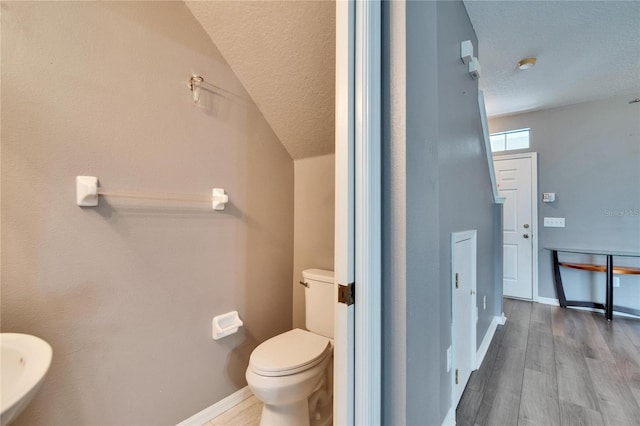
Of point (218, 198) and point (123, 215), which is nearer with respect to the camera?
point (123, 215)

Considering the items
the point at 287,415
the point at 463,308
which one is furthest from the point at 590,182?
the point at 287,415

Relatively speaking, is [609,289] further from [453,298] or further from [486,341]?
[453,298]

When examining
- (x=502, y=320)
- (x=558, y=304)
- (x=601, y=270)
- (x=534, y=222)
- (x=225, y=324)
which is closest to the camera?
(x=225, y=324)

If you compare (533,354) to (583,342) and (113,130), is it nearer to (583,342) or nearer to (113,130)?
(583,342)

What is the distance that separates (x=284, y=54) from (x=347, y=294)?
1.33 meters

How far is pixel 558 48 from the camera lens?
7.43ft

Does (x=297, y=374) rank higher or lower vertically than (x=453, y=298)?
lower

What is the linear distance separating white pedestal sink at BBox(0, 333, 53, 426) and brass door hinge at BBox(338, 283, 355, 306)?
2.49 ft

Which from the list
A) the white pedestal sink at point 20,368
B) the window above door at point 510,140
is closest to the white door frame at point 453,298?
the white pedestal sink at point 20,368

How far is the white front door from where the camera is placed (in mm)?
3527

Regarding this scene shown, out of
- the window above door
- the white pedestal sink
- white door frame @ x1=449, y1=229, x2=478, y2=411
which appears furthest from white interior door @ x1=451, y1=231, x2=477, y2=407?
the window above door

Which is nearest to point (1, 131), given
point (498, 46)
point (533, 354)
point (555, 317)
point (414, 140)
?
point (414, 140)

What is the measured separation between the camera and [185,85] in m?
1.45

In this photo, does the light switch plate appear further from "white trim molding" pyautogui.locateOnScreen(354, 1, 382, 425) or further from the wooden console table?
"white trim molding" pyautogui.locateOnScreen(354, 1, 382, 425)
